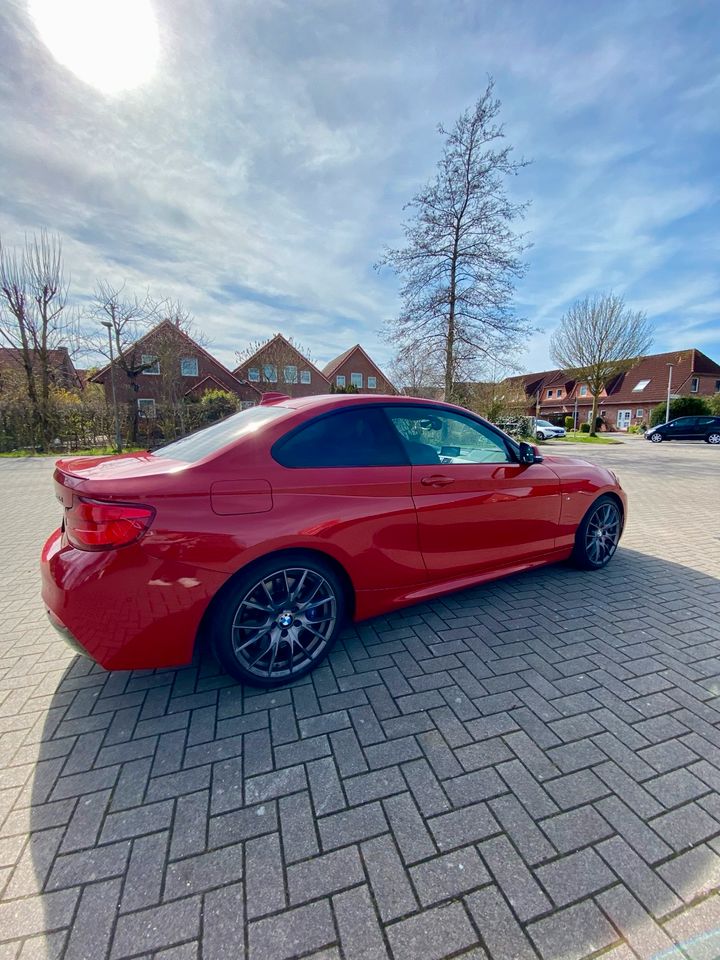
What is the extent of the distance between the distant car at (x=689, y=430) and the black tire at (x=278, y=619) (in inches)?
1163

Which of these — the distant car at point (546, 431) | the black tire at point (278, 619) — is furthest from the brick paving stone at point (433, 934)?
the distant car at point (546, 431)

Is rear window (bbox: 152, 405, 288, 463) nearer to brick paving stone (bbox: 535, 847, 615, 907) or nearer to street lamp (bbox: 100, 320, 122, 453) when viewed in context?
brick paving stone (bbox: 535, 847, 615, 907)

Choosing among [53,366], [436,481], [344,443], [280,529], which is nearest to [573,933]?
[280,529]

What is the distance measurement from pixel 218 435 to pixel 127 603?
1097mm

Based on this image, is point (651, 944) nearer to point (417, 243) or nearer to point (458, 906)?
point (458, 906)

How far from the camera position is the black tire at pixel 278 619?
2.17 m

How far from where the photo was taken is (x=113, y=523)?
1.94 meters

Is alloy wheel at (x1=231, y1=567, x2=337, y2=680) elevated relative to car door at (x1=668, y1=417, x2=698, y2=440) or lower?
lower

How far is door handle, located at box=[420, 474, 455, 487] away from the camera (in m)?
2.70

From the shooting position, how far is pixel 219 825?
159 cm

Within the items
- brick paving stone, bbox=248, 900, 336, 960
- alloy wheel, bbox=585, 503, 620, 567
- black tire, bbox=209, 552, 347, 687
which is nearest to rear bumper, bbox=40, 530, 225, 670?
black tire, bbox=209, 552, 347, 687

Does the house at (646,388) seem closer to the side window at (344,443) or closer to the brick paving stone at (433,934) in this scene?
the side window at (344,443)

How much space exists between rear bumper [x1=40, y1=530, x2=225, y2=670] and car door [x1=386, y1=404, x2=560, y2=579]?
1431 mm

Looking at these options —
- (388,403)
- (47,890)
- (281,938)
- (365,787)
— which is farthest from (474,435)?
(47,890)
